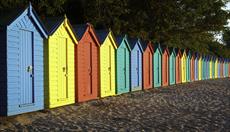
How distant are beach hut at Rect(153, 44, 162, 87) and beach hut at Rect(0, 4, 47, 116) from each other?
1321cm

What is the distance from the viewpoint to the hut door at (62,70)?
14.7m

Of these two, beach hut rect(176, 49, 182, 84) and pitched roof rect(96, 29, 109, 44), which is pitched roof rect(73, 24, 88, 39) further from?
beach hut rect(176, 49, 182, 84)

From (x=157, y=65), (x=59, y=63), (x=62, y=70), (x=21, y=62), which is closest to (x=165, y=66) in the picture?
(x=157, y=65)

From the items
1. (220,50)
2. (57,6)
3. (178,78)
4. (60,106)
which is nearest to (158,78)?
(178,78)

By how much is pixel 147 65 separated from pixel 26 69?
41.3 feet

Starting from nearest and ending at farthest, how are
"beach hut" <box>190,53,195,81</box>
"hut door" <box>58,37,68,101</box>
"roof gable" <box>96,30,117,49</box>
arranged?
"hut door" <box>58,37,68,101</box> → "roof gable" <box>96,30,117,49</box> → "beach hut" <box>190,53,195,81</box>

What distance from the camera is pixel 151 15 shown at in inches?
1580

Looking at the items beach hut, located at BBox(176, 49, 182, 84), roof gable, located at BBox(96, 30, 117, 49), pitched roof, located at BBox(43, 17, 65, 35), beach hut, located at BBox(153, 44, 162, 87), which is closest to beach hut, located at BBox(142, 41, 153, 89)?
beach hut, located at BBox(153, 44, 162, 87)

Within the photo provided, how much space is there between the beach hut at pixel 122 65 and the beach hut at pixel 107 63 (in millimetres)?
430

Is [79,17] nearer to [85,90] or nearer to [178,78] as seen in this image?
[178,78]

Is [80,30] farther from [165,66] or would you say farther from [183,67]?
[183,67]

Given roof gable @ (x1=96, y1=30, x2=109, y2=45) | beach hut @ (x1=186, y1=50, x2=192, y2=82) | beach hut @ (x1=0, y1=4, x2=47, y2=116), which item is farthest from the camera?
beach hut @ (x1=186, y1=50, x2=192, y2=82)

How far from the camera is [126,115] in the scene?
525 inches

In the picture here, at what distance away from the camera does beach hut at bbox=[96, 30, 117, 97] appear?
18547 mm
